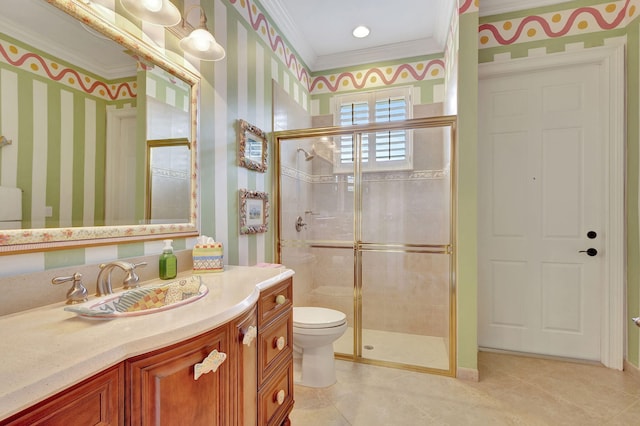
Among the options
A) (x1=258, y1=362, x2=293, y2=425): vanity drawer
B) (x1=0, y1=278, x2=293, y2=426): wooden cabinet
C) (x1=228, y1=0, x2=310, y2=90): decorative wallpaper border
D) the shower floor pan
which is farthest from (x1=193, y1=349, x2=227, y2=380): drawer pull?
(x1=228, y1=0, x2=310, y2=90): decorative wallpaper border

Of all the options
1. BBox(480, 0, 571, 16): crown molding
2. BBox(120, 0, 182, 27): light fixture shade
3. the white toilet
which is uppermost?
BBox(480, 0, 571, 16): crown molding

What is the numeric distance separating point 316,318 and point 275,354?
0.75 metres

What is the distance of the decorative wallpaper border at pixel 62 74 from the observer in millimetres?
947

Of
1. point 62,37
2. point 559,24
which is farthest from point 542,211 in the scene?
point 62,37

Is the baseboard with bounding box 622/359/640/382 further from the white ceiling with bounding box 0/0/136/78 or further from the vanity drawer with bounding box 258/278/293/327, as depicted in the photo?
the white ceiling with bounding box 0/0/136/78

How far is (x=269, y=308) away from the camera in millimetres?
1396

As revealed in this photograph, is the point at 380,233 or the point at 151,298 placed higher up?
the point at 380,233

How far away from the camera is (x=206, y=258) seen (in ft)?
5.06

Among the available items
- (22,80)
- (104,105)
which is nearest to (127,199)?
(104,105)

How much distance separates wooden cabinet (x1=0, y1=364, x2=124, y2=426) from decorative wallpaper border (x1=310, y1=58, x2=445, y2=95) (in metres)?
3.32

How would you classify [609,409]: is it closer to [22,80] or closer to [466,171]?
[466,171]

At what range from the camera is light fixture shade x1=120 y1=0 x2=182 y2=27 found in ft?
3.84

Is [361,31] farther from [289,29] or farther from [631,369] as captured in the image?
[631,369]

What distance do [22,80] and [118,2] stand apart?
0.54 m
